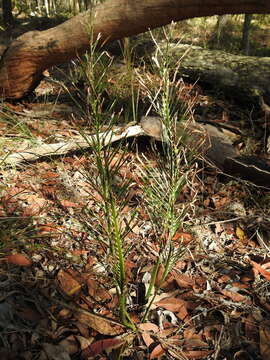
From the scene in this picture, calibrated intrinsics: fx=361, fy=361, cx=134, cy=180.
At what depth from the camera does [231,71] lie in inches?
167

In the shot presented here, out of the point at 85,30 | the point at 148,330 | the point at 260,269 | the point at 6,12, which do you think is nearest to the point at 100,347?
the point at 148,330

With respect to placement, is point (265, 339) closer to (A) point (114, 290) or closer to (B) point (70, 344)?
(A) point (114, 290)

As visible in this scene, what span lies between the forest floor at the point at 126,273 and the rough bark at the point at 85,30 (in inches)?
49.5

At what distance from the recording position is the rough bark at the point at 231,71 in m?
3.95

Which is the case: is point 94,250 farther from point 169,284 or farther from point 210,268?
point 210,268

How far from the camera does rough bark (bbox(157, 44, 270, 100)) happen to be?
3.95m

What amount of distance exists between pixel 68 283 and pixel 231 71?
335cm

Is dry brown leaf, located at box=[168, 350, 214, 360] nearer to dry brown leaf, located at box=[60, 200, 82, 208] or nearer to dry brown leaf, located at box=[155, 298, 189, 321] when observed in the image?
dry brown leaf, located at box=[155, 298, 189, 321]

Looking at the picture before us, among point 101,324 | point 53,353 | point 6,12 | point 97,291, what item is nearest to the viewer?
point 53,353

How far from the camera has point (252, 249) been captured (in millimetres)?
2346

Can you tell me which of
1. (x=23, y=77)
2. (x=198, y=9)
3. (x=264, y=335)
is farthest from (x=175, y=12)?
(x=264, y=335)

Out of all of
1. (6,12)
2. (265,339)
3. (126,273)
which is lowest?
(265,339)

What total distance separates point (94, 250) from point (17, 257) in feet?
1.39

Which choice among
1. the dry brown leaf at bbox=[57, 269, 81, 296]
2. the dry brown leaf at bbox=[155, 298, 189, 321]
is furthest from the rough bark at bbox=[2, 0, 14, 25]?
the dry brown leaf at bbox=[155, 298, 189, 321]
